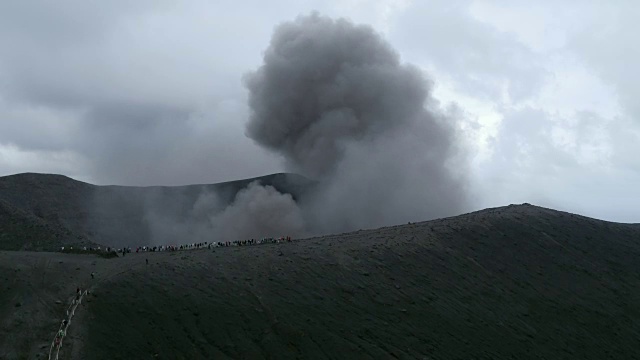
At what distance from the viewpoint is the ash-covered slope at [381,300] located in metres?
19.3

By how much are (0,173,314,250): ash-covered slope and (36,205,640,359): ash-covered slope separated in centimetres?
2173

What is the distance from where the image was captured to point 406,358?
2047 cm

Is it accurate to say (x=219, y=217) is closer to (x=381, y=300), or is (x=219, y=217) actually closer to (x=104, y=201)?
(x=104, y=201)

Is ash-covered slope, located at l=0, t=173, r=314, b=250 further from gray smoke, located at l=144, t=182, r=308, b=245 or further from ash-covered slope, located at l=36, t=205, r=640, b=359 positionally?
ash-covered slope, located at l=36, t=205, r=640, b=359

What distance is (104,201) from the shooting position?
5672 cm

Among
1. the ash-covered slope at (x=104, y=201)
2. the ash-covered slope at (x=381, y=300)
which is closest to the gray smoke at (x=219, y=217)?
the ash-covered slope at (x=104, y=201)

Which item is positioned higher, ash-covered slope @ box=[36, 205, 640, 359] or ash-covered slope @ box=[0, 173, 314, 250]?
ash-covered slope @ box=[0, 173, 314, 250]

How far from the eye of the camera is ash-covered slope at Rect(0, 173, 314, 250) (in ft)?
160

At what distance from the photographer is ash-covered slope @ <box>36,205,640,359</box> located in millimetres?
19281

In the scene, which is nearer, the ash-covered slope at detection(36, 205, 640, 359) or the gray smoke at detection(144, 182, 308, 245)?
the ash-covered slope at detection(36, 205, 640, 359)

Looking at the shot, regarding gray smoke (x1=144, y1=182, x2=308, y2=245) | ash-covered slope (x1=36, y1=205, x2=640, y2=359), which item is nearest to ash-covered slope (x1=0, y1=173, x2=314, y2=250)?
gray smoke (x1=144, y1=182, x2=308, y2=245)

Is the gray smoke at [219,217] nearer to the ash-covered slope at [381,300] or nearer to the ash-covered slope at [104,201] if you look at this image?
the ash-covered slope at [104,201]

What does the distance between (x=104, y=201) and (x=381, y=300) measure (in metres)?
40.9

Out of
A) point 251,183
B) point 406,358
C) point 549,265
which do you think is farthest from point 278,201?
point 406,358
